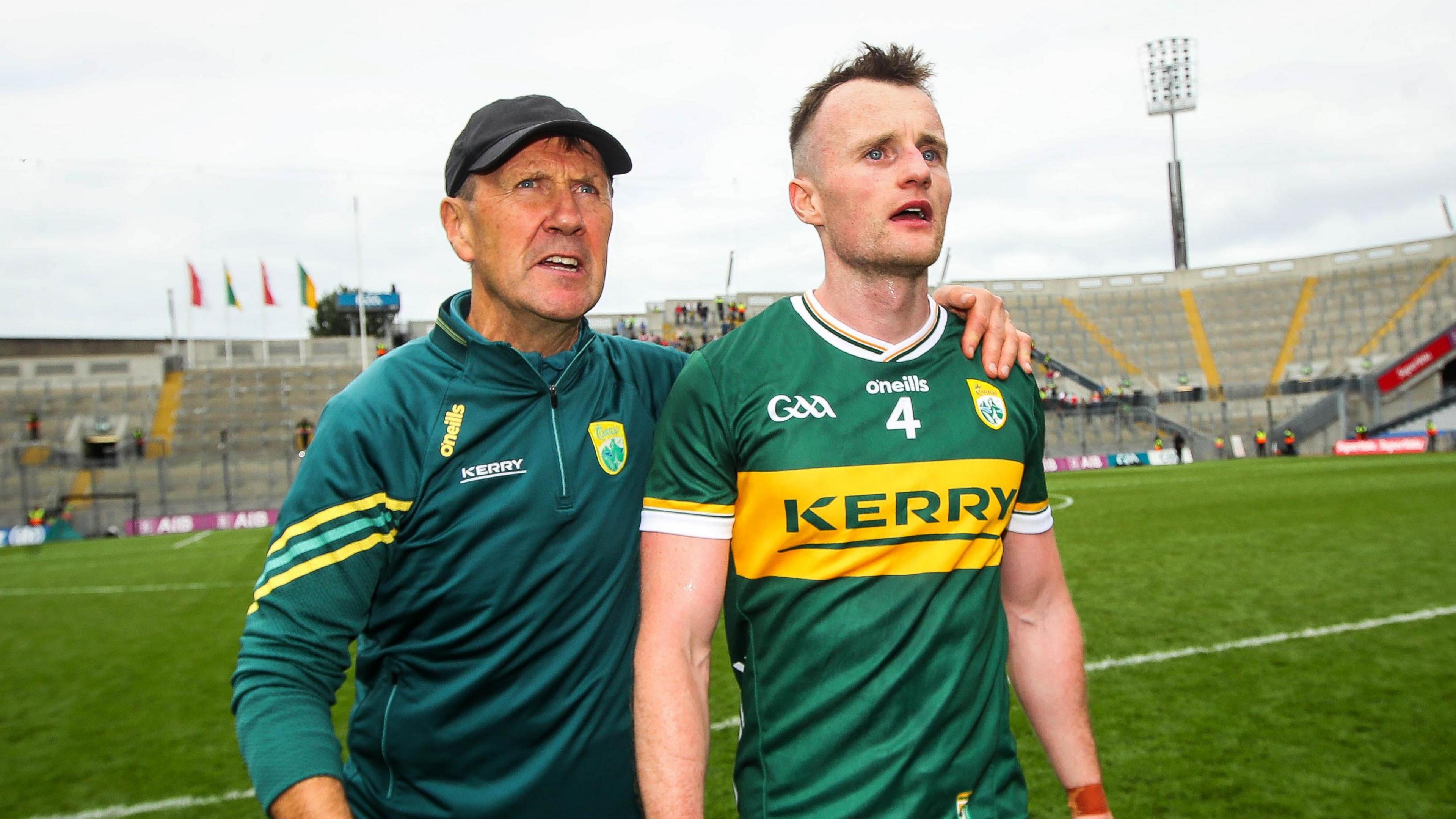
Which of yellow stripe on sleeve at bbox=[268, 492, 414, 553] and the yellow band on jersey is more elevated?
yellow stripe on sleeve at bbox=[268, 492, 414, 553]

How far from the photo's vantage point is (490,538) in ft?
7.30

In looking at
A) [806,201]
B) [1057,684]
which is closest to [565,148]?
[806,201]

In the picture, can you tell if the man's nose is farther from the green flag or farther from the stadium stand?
the green flag

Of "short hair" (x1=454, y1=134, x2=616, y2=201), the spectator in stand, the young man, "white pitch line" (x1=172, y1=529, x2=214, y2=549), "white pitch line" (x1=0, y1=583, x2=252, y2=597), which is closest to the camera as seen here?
the young man

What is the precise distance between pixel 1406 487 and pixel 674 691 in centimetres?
2088

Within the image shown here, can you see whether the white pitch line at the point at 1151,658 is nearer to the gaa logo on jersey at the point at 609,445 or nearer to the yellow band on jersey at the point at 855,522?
the gaa logo on jersey at the point at 609,445

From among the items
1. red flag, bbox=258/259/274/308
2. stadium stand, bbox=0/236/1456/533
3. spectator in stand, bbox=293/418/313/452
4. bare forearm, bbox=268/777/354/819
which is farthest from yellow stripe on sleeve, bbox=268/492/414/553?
red flag, bbox=258/259/274/308

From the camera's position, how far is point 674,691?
2.00m

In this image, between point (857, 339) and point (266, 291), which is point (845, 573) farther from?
point (266, 291)

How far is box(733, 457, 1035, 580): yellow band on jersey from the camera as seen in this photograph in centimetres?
217

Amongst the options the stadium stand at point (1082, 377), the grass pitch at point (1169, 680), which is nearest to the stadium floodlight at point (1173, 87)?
the stadium stand at point (1082, 377)

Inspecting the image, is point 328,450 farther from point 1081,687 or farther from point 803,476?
point 1081,687

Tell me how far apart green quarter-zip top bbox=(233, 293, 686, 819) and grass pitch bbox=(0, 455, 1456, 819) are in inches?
117

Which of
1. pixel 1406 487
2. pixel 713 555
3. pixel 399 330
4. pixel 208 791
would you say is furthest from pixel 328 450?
pixel 399 330
